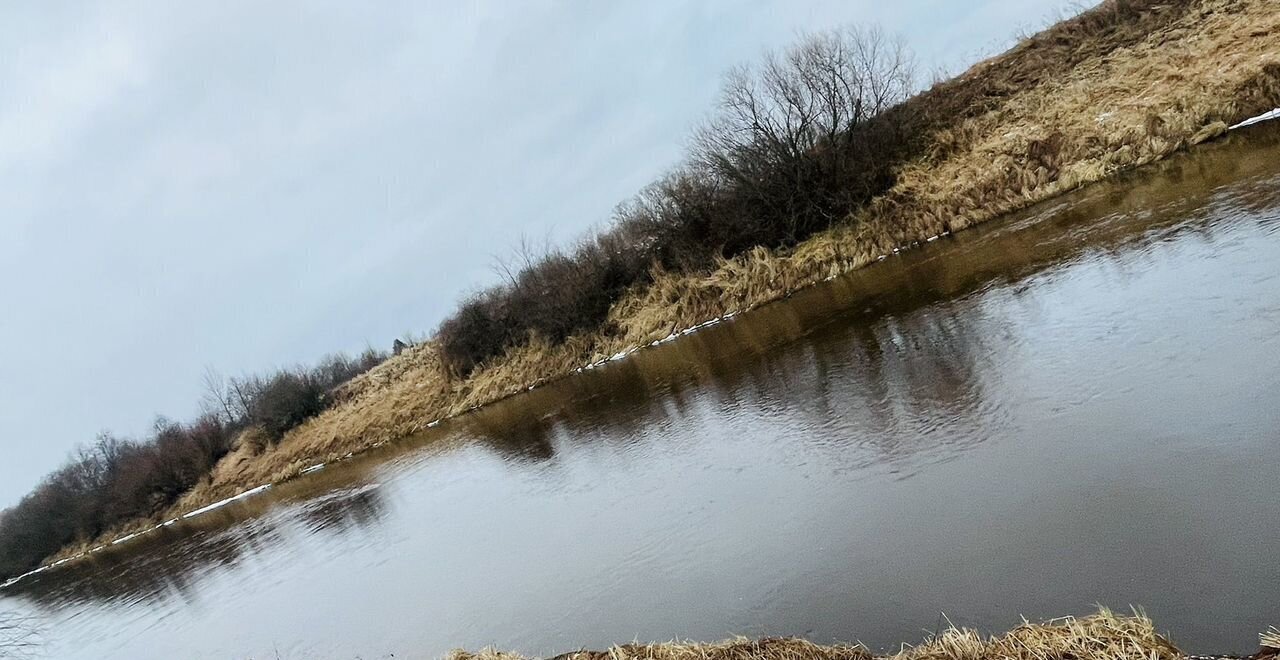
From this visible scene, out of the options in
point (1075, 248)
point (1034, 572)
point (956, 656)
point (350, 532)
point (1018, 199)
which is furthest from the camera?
point (1018, 199)

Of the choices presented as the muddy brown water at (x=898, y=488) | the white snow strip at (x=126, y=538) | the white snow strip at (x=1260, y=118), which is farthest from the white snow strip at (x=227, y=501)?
the white snow strip at (x=1260, y=118)

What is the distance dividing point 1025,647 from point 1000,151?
22474 millimetres

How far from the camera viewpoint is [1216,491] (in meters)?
5.29

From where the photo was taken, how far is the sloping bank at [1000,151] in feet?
64.8

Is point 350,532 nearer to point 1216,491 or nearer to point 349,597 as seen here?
point 349,597

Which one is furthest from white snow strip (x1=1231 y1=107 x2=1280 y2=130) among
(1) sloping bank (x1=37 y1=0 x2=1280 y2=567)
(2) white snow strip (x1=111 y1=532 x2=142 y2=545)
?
(2) white snow strip (x1=111 y1=532 x2=142 y2=545)

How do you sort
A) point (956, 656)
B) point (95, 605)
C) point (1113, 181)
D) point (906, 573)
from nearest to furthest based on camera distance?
point (956, 656) < point (906, 573) < point (1113, 181) < point (95, 605)

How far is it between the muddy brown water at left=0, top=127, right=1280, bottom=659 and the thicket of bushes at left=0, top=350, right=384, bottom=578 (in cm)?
2181

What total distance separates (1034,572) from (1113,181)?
57.0 ft

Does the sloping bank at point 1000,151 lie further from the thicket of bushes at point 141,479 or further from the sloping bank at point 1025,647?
the sloping bank at point 1025,647

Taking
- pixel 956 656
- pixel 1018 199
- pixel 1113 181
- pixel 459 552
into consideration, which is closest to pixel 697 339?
pixel 1018 199

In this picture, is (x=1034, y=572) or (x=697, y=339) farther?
(x=697, y=339)

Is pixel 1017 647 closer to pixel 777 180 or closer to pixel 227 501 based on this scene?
pixel 777 180

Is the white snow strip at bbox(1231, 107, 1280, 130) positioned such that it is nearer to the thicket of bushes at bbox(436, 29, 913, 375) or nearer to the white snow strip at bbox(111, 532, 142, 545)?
the thicket of bushes at bbox(436, 29, 913, 375)
